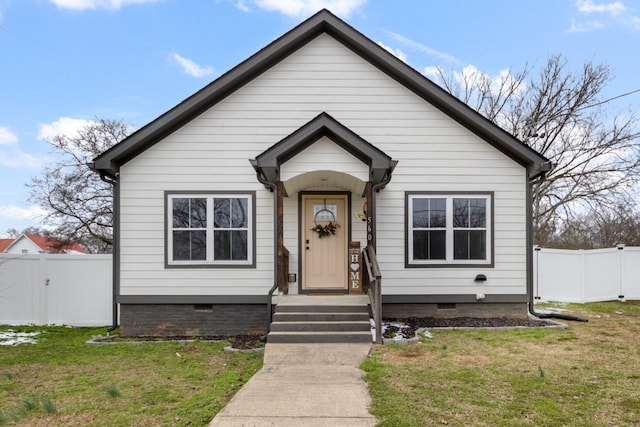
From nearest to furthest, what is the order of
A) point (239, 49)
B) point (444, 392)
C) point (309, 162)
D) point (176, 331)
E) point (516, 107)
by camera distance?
point (444, 392) < point (309, 162) < point (176, 331) < point (239, 49) < point (516, 107)

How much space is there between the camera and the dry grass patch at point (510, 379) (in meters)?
3.79

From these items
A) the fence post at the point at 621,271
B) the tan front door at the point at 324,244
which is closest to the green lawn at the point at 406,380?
the tan front door at the point at 324,244

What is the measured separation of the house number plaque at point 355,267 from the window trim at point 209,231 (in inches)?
80.8

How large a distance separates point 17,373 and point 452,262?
791 centimetres

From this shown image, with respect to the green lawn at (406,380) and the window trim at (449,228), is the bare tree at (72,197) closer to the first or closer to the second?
the green lawn at (406,380)

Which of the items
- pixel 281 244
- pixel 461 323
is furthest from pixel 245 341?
pixel 461 323

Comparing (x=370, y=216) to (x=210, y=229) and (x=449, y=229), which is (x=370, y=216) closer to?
(x=449, y=229)

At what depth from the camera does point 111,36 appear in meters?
14.4

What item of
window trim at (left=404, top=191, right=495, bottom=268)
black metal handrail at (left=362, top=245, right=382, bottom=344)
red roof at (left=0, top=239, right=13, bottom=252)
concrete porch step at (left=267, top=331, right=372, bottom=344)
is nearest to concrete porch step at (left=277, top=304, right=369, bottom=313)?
black metal handrail at (left=362, top=245, right=382, bottom=344)

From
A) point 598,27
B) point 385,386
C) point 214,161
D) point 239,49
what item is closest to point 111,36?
point 239,49

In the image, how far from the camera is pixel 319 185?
870 centimetres

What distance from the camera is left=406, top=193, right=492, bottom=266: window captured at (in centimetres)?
855

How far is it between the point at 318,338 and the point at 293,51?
19.8ft

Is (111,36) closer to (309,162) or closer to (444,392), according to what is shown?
(309,162)
